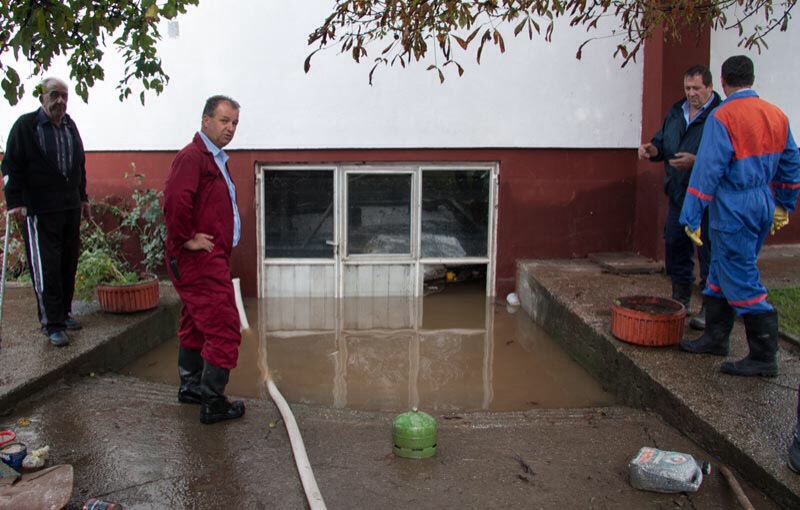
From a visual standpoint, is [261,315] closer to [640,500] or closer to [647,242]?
[647,242]

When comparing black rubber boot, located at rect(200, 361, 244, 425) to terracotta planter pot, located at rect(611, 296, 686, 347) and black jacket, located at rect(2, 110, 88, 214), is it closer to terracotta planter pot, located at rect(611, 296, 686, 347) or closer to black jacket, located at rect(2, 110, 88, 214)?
black jacket, located at rect(2, 110, 88, 214)

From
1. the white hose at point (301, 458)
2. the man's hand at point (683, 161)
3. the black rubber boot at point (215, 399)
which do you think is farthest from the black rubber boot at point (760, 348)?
the black rubber boot at point (215, 399)

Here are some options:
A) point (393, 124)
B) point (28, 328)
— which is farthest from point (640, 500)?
point (393, 124)

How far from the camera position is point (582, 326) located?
17.8 ft

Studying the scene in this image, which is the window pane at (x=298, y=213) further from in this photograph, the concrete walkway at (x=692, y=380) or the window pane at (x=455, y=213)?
the concrete walkway at (x=692, y=380)

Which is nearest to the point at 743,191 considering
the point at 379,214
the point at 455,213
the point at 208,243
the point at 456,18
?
the point at 456,18

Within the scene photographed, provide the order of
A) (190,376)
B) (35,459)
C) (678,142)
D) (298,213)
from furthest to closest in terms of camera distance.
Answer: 1. (298,213)
2. (678,142)
3. (190,376)
4. (35,459)

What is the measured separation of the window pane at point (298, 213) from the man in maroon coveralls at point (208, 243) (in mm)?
4016

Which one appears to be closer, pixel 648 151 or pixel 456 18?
pixel 456 18

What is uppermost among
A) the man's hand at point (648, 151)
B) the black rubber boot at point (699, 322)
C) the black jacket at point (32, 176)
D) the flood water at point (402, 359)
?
the man's hand at point (648, 151)

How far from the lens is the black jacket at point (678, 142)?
16.1 ft

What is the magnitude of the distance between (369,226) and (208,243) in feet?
14.3

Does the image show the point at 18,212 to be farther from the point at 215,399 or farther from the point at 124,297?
the point at 215,399

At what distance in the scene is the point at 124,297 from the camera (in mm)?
5656
